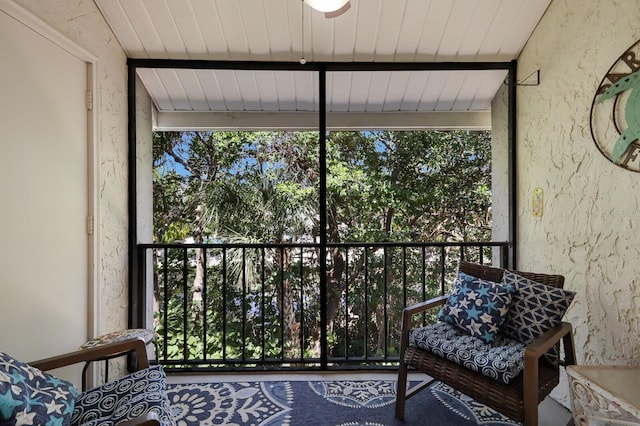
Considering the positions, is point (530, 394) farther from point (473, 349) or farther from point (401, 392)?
point (401, 392)

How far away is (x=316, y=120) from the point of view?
9.18 ft

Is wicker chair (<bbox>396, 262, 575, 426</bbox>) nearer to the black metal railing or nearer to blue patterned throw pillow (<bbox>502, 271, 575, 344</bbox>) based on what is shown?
blue patterned throw pillow (<bbox>502, 271, 575, 344</bbox>)

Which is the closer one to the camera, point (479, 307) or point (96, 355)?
point (96, 355)

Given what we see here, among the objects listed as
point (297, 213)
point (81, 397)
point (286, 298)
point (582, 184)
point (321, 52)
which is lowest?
point (286, 298)

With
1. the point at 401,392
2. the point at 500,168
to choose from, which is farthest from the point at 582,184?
the point at 401,392

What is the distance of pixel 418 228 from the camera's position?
13.5 feet

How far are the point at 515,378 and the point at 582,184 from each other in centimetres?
118

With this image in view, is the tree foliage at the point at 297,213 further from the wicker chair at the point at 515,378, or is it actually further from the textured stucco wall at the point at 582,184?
the wicker chair at the point at 515,378

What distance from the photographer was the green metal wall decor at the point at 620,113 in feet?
4.76

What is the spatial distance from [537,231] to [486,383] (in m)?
1.22

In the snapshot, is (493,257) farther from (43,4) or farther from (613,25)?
(43,4)

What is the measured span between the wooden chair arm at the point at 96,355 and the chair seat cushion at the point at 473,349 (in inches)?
56.2

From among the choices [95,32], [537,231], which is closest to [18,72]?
[95,32]

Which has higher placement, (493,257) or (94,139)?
(94,139)
